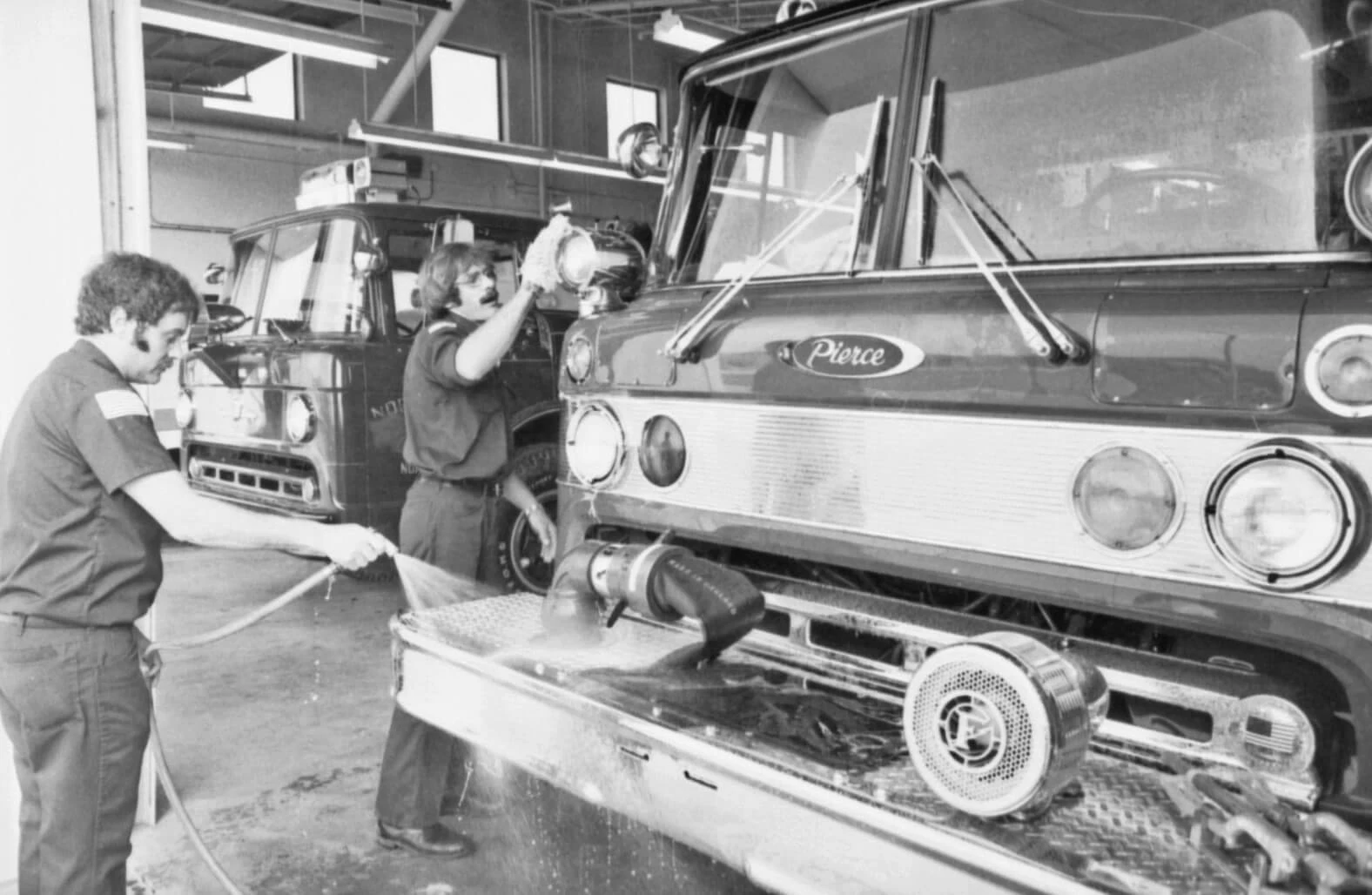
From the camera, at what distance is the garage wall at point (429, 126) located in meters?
15.2

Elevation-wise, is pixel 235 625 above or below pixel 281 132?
below

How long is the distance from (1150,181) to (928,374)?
25.3 inches

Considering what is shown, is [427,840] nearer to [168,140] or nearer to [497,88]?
[168,140]

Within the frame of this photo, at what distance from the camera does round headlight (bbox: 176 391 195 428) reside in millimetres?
7715

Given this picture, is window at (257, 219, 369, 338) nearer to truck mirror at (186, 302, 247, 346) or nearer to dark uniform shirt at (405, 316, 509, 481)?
truck mirror at (186, 302, 247, 346)

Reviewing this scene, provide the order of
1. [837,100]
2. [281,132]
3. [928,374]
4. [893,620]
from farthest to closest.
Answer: [281,132]
[837,100]
[893,620]
[928,374]

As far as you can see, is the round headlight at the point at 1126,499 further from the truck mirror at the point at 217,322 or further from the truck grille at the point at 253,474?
the truck mirror at the point at 217,322

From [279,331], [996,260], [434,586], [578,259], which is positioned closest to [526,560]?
[279,331]

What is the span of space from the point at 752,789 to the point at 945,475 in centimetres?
74

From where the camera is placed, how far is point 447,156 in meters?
18.0

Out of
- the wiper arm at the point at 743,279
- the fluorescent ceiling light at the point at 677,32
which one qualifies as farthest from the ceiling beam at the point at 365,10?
the wiper arm at the point at 743,279

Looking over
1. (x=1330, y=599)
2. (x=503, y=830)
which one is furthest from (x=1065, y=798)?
(x=503, y=830)

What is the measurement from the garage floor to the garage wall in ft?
25.9

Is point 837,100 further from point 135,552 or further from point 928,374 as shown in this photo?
point 135,552
